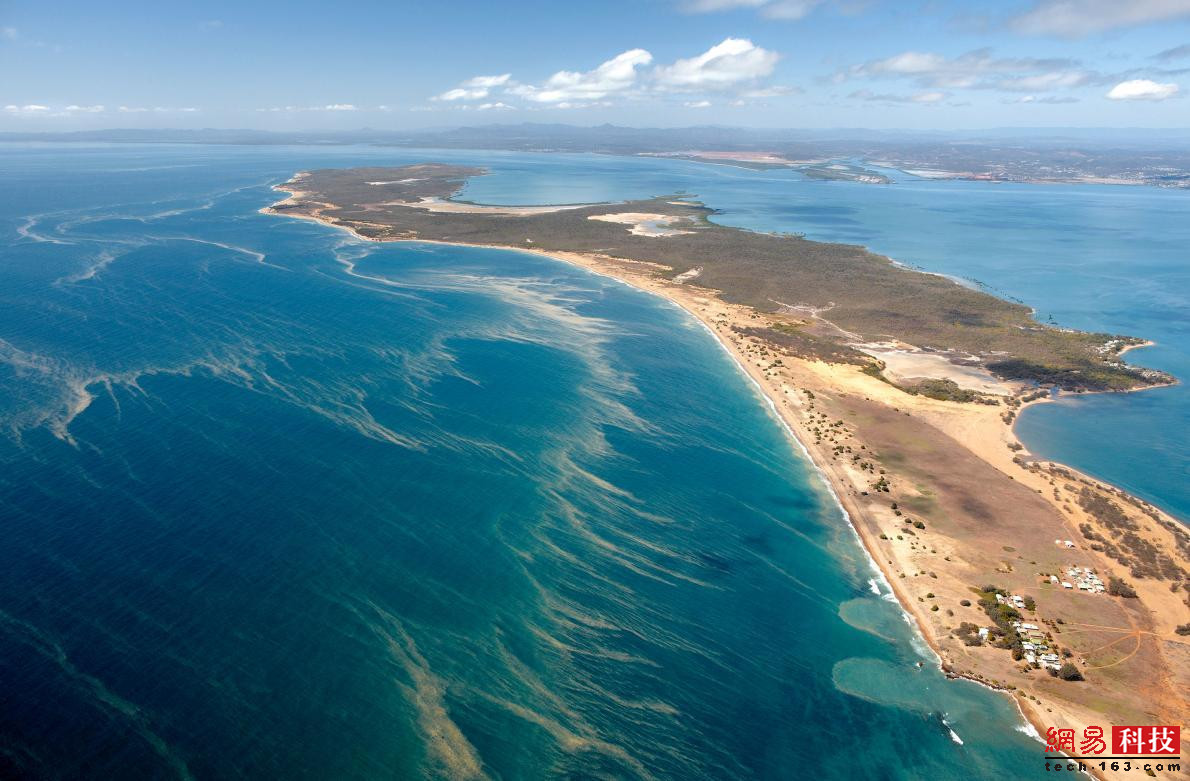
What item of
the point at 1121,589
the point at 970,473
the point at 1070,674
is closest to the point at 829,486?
the point at 970,473

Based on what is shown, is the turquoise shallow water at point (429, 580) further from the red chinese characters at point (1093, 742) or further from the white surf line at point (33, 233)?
the white surf line at point (33, 233)

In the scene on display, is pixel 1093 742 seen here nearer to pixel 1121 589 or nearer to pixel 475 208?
pixel 1121 589

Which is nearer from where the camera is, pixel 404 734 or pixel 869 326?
pixel 404 734

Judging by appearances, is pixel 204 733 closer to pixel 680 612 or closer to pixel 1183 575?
pixel 680 612

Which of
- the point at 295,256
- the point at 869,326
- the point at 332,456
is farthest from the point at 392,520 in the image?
the point at 295,256

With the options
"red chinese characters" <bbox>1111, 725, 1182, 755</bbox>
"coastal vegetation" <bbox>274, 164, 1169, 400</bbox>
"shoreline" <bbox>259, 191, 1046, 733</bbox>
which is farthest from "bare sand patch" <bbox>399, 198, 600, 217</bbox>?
"red chinese characters" <bbox>1111, 725, 1182, 755</bbox>

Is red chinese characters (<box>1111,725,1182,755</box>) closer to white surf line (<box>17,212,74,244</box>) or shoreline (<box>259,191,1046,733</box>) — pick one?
shoreline (<box>259,191,1046,733</box>)
